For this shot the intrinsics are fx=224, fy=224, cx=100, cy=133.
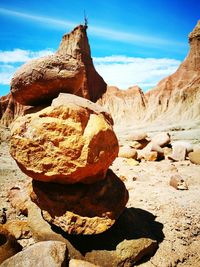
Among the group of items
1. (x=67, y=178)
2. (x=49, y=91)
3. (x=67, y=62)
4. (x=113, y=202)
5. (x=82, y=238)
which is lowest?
(x=82, y=238)

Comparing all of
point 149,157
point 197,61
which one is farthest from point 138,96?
point 149,157

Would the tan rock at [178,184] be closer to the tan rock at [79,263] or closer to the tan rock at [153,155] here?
the tan rock at [153,155]

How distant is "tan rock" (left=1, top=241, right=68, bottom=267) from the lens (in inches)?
123

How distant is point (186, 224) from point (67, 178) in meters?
2.75

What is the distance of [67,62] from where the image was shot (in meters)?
3.96

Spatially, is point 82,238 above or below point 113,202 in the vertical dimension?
below

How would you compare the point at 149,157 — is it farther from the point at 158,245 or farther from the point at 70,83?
the point at 70,83

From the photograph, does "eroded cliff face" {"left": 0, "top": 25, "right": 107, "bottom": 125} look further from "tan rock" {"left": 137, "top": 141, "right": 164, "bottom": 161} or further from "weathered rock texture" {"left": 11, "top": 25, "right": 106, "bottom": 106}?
A: "tan rock" {"left": 137, "top": 141, "right": 164, "bottom": 161}

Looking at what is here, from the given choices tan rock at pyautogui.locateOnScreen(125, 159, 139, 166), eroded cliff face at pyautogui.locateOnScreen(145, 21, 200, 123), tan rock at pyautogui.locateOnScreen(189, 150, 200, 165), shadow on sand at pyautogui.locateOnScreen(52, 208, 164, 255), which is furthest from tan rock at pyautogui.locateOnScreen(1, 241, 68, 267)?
eroded cliff face at pyautogui.locateOnScreen(145, 21, 200, 123)

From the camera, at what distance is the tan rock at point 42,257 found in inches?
123

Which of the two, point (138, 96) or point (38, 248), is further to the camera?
point (138, 96)

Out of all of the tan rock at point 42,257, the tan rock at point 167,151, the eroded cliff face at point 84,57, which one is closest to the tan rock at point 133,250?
the tan rock at point 42,257

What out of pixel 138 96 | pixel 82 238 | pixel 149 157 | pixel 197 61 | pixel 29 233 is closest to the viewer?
pixel 82 238

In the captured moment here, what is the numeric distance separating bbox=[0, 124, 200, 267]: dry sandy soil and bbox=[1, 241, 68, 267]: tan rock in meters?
1.41
